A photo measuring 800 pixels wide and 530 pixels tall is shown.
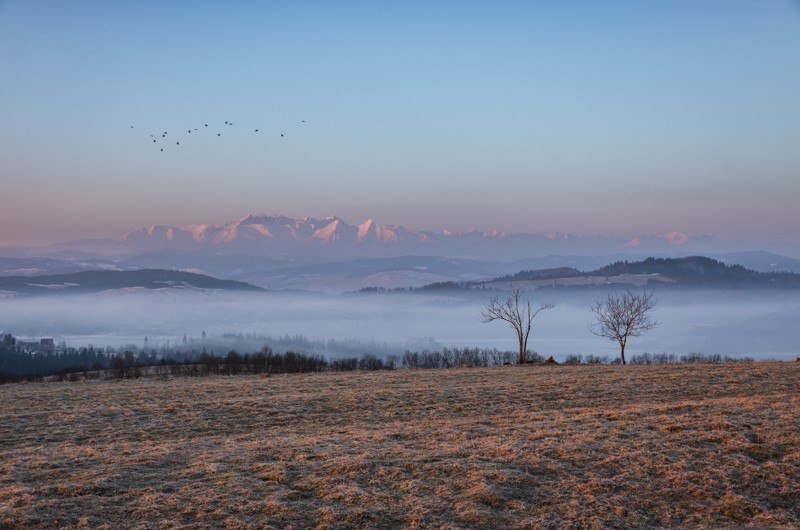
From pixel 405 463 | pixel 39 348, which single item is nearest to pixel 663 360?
pixel 405 463

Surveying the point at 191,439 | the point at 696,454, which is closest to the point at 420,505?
the point at 696,454

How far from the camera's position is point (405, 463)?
13070mm

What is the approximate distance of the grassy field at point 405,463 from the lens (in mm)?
10500

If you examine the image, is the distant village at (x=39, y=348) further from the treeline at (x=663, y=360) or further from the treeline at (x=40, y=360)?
the treeline at (x=663, y=360)

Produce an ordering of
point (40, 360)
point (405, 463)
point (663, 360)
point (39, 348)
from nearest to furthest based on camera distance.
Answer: point (405, 463) < point (663, 360) < point (40, 360) < point (39, 348)

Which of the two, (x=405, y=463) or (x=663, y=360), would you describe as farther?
(x=663, y=360)

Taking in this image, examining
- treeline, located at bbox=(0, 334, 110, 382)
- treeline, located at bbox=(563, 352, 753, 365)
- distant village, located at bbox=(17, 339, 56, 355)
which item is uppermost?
treeline, located at bbox=(563, 352, 753, 365)

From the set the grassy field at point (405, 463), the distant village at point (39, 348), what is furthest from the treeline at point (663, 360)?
the distant village at point (39, 348)

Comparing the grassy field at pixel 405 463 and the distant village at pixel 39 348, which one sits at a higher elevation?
the grassy field at pixel 405 463

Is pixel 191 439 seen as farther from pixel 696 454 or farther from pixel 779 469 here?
pixel 779 469

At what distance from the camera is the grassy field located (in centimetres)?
1050

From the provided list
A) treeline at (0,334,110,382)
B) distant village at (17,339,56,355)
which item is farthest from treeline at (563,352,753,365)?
distant village at (17,339,56,355)

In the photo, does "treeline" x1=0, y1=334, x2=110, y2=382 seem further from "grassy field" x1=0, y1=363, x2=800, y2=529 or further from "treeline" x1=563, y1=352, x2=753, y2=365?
"grassy field" x1=0, y1=363, x2=800, y2=529

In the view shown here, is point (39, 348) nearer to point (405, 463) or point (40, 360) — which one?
point (40, 360)
